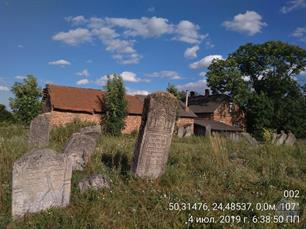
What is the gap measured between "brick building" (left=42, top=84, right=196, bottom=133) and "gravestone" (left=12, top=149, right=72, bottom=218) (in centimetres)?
2664

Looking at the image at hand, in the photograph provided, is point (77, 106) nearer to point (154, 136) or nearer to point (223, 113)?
point (223, 113)

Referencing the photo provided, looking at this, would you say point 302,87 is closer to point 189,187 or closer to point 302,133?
point 302,133

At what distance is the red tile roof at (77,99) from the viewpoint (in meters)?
34.9

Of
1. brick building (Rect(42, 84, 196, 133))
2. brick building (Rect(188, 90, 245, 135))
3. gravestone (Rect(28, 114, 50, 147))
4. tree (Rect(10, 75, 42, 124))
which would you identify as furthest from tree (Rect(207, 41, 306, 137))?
gravestone (Rect(28, 114, 50, 147))

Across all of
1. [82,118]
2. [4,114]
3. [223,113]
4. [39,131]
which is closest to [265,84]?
[223,113]

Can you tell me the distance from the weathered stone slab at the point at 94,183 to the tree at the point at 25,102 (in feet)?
94.4

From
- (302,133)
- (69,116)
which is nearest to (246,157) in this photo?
(69,116)

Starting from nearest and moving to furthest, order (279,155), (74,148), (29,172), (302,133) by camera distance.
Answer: (29,172) < (74,148) < (279,155) < (302,133)

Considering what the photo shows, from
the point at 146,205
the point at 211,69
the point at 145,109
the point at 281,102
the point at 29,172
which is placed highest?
the point at 211,69

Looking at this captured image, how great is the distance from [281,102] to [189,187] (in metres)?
46.5

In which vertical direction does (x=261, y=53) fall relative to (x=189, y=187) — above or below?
above

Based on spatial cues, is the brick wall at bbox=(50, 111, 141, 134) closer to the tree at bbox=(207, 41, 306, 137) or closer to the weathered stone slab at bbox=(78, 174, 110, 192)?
the tree at bbox=(207, 41, 306, 137)

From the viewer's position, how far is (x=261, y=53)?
53500 millimetres

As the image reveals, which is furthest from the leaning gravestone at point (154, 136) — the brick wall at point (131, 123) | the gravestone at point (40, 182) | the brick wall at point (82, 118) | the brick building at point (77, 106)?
the brick wall at point (131, 123)
